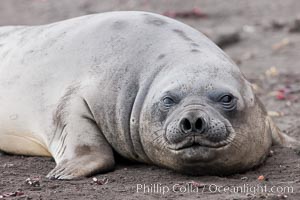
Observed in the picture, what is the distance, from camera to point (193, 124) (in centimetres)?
546

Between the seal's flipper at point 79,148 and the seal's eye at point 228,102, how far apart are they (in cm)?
87

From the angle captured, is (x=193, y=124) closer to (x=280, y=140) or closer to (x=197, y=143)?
(x=197, y=143)

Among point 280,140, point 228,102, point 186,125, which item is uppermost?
point 228,102

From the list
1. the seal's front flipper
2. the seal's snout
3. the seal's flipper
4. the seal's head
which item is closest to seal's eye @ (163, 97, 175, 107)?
the seal's head

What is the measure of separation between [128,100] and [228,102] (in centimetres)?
75

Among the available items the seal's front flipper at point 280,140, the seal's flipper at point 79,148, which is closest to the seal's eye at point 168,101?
the seal's flipper at point 79,148

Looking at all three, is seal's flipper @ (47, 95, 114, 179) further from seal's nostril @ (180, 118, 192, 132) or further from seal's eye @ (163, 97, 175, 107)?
seal's nostril @ (180, 118, 192, 132)

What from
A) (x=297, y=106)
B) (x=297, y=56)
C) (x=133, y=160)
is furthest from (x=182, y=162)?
(x=297, y=56)

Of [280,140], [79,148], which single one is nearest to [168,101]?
[79,148]

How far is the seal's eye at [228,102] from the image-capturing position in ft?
18.8

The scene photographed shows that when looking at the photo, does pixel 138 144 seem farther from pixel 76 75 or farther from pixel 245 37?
pixel 245 37

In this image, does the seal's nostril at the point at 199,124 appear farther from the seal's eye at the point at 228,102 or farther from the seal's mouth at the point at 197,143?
the seal's eye at the point at 228,102

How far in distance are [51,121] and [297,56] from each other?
5.37 metres

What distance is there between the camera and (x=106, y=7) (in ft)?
46.8
